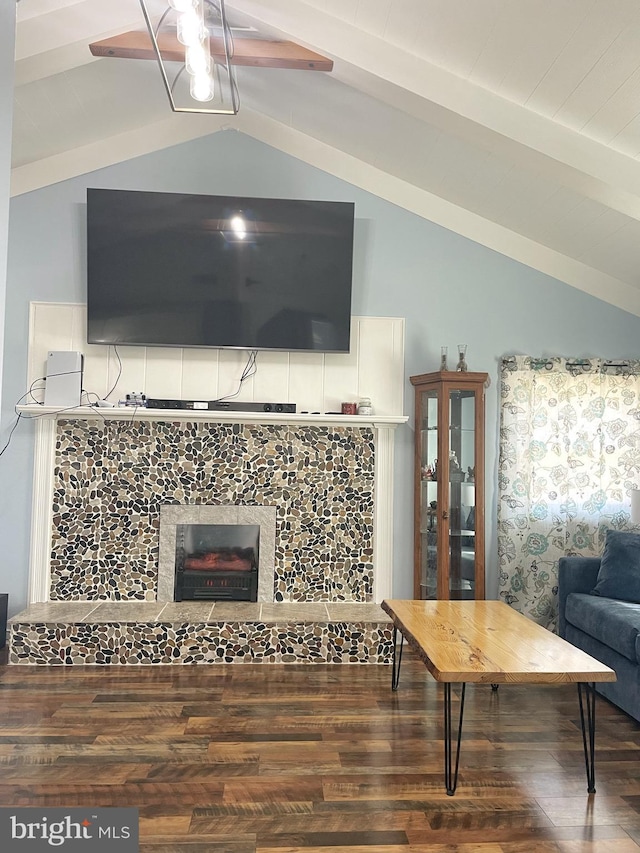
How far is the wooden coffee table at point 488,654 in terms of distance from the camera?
2.50m

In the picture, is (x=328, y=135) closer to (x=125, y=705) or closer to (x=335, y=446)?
(x=335, y=446)

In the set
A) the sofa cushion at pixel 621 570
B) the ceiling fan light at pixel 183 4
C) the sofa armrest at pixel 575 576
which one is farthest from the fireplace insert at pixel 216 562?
the ceiling fan light at pixel 183 4

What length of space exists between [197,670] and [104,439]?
1722 mm

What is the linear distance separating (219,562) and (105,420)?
4.23ft

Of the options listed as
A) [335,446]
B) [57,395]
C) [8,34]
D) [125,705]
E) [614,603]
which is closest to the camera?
Result: [8,34]

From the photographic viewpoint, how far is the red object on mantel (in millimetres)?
4789

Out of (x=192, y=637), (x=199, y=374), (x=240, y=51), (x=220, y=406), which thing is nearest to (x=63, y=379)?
(x=199, y=374)

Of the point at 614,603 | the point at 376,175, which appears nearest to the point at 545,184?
the point at 376,175

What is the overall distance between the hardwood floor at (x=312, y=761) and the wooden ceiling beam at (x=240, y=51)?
3462 millimetres

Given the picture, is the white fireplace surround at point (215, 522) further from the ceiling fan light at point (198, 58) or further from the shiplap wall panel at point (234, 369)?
the ceiling fan light at point (198, 58)

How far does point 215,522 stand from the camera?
4781 mm

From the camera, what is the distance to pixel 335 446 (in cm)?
484

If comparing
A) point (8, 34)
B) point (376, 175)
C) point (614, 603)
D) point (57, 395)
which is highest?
point (376, 175)

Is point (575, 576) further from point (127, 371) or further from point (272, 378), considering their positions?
point (127, 371)
